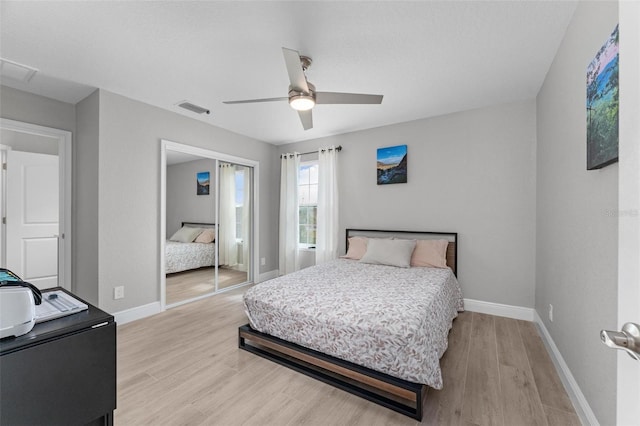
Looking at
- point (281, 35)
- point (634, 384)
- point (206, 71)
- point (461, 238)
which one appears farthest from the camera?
point (461, 238)

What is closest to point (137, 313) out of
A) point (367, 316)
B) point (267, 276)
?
point (267, 276)

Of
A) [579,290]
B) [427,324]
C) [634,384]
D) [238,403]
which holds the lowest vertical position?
[238,403]

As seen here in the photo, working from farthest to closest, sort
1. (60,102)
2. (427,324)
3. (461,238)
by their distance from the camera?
(461,238), (60,102), (427,324)

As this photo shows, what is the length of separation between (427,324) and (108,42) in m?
Answer: 3.19

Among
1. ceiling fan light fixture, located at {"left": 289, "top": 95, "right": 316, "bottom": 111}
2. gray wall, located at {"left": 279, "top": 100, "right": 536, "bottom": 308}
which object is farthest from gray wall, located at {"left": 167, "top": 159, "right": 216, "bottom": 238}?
gray wall, located at {"left": 279, "top": 100, "right": 536, "bottom": 308}

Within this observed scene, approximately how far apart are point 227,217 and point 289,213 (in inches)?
43.5

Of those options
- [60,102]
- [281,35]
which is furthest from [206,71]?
[60,102]

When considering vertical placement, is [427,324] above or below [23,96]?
below

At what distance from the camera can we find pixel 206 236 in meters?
3.94

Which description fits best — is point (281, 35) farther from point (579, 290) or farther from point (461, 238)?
point (461, 238)

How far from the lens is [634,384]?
57cm

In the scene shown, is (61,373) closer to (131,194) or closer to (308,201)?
(131,194)

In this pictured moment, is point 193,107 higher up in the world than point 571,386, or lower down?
higher up

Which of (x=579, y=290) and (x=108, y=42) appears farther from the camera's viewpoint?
(x=108, y=42)
